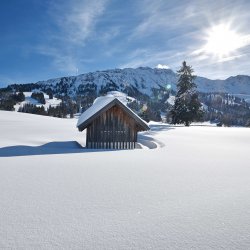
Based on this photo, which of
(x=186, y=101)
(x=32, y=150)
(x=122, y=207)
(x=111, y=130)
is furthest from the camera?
(x=186, y=101)

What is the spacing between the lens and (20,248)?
13.2 feet

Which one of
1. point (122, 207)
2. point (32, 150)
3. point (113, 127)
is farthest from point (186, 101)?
point (122, 207)

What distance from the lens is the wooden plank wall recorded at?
1892 centimetres

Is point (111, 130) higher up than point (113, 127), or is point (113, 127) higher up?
point (113, 127)

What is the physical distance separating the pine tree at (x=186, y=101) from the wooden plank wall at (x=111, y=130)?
2998 centimetres

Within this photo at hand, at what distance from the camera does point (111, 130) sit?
19.1 meters

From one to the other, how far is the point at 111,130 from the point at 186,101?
31153 millimetres

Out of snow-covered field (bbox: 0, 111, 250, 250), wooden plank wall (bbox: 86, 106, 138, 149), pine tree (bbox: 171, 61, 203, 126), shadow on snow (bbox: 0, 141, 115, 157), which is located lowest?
snow-covered field (bbox: 0, 111, 250, 250)

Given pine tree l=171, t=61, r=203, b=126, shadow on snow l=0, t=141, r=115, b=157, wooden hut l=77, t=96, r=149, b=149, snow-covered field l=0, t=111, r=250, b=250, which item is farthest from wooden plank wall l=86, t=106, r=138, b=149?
pine tree l=171, t=61, r=203, b=126

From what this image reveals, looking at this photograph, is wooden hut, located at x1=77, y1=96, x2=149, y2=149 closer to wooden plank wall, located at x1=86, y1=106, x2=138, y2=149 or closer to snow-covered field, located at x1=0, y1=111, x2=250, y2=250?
wooden plank wall, located at x1=86, y1=106, x2=138, y2=149

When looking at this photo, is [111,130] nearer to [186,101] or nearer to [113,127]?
[113,127]

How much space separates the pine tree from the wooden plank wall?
30.0 metres

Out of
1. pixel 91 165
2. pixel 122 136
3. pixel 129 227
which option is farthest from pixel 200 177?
pixel 122 136

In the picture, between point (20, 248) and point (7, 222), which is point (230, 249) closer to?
point (20, 248)
